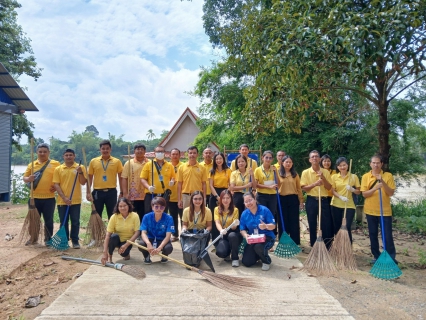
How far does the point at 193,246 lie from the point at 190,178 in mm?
1424

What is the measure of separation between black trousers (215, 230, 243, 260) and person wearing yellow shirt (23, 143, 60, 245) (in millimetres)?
2884

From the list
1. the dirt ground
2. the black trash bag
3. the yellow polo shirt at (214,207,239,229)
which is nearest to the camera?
the dirt ground

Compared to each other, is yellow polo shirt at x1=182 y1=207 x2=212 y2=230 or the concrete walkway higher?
yellow polo shirt at x1=182 y1=207 x2=212 y2=230

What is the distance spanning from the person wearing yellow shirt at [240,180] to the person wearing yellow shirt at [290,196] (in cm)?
49

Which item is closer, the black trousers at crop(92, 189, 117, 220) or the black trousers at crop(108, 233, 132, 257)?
the black trousers at crop(108, 233, 132, 257)

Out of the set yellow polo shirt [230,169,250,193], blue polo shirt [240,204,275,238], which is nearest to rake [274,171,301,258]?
blue polo shirt [240,204,275,238]

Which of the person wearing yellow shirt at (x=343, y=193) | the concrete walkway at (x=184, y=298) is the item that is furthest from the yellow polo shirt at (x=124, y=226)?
the person wearing yellow shirt at (x=343, y=193)

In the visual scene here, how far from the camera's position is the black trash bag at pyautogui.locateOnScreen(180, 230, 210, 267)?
4465 millimetres

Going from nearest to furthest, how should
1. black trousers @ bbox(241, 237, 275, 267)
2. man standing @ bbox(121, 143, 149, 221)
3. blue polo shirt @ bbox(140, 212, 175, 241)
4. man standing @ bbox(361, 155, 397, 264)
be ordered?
black trousers @ bbox(241, 237, 275, 267), man standing @ bbox(361, 155, 397, 264), blue polo shirt @ bbox(140, 212, 175, 241), man standing @ bbox(121, 143, 149, 221)

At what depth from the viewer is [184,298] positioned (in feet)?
11.7

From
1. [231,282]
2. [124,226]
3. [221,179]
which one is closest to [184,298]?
[231,282]

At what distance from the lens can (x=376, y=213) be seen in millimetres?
4730

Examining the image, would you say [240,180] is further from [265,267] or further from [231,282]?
[231,282]

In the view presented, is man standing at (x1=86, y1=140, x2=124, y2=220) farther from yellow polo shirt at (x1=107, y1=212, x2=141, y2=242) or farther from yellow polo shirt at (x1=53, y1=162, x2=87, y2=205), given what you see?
yellow polo shirt at (x1=107, y1=212, x2=141, y2=242)
